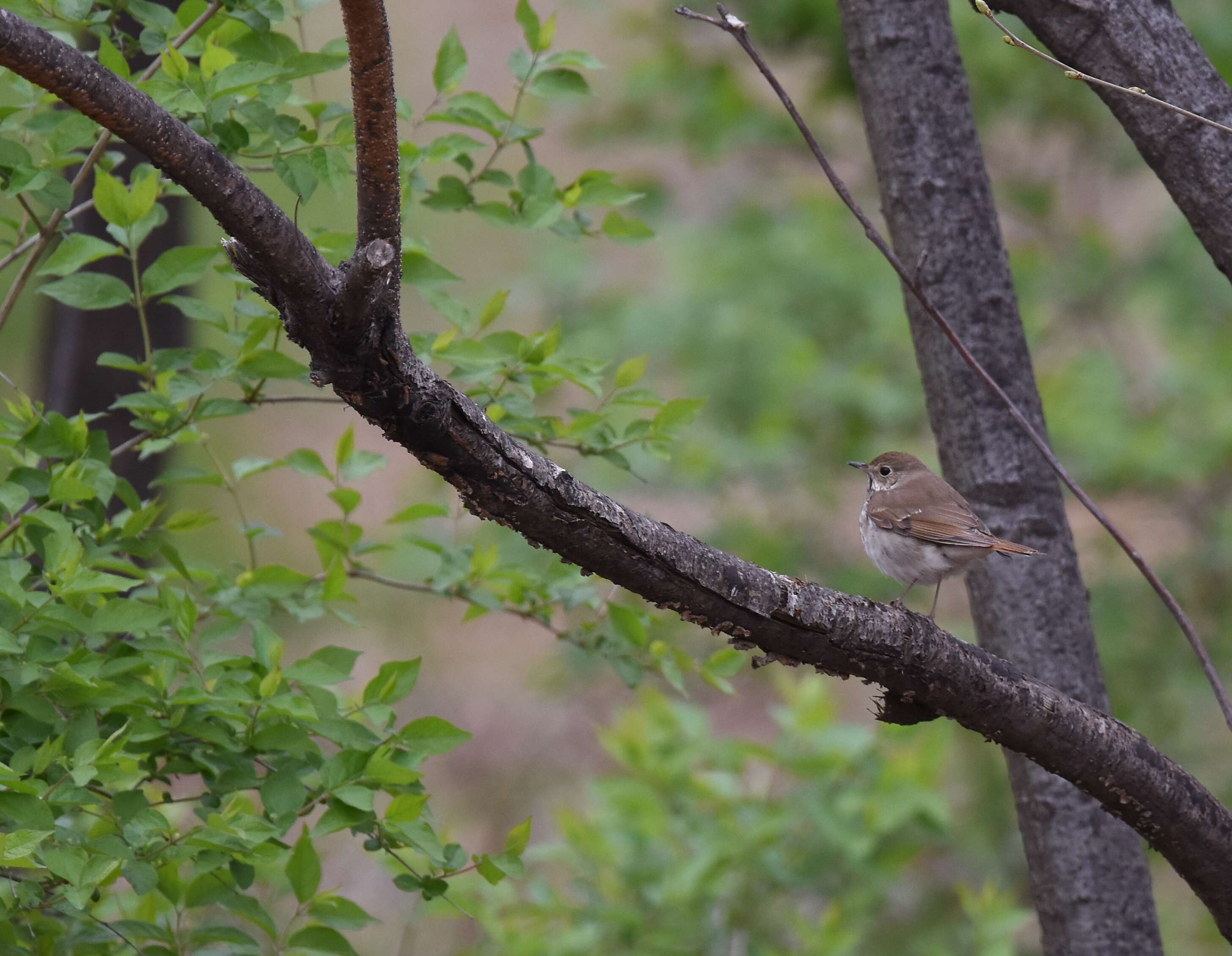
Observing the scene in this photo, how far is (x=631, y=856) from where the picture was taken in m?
4.63

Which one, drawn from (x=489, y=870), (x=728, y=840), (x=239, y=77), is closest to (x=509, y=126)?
(x=239, y=77)

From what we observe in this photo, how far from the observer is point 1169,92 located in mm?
2637

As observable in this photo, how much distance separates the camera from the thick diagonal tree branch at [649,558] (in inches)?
67.1

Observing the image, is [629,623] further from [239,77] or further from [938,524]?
[239,77]

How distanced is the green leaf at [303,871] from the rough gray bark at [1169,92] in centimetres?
234

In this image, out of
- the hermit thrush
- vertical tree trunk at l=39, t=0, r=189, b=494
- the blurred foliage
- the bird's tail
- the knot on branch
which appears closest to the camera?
the knot on branch

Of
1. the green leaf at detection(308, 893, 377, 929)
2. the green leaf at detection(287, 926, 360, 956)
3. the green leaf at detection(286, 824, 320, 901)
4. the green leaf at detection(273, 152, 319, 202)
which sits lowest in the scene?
the green leaf at detection(287, 926, 360, 956)

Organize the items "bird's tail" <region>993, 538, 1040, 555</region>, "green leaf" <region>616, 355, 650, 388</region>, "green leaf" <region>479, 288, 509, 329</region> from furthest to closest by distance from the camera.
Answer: "bird's tail" <region>993, 538, 1040, 555</region>
"green leaf" <region>616, 355, 650, 388</region>
"green leaf" <region>479, 288, 509, 329</region>

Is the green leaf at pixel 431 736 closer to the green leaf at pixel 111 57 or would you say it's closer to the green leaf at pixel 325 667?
the green leaf at pixel 325 667

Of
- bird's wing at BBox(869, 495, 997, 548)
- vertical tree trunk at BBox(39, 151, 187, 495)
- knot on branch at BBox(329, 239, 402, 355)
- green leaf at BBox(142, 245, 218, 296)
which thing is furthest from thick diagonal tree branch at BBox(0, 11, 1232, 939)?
vertical tree trunk at BBox(39, 151, 187, 495)

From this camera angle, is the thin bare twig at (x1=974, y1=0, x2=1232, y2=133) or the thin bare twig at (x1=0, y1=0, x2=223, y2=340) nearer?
the thin bare twig at (x1=974, y1=0, x2=1232, y2=133)

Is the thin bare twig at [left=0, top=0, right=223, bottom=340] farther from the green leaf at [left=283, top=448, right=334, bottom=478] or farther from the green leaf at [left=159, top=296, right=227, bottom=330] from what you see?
the green leaf at [left=283, top=448, right=334, bottom=478]

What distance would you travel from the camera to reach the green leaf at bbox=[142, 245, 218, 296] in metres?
2.50

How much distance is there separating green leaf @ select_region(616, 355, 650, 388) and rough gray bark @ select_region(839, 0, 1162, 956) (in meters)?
0.85
